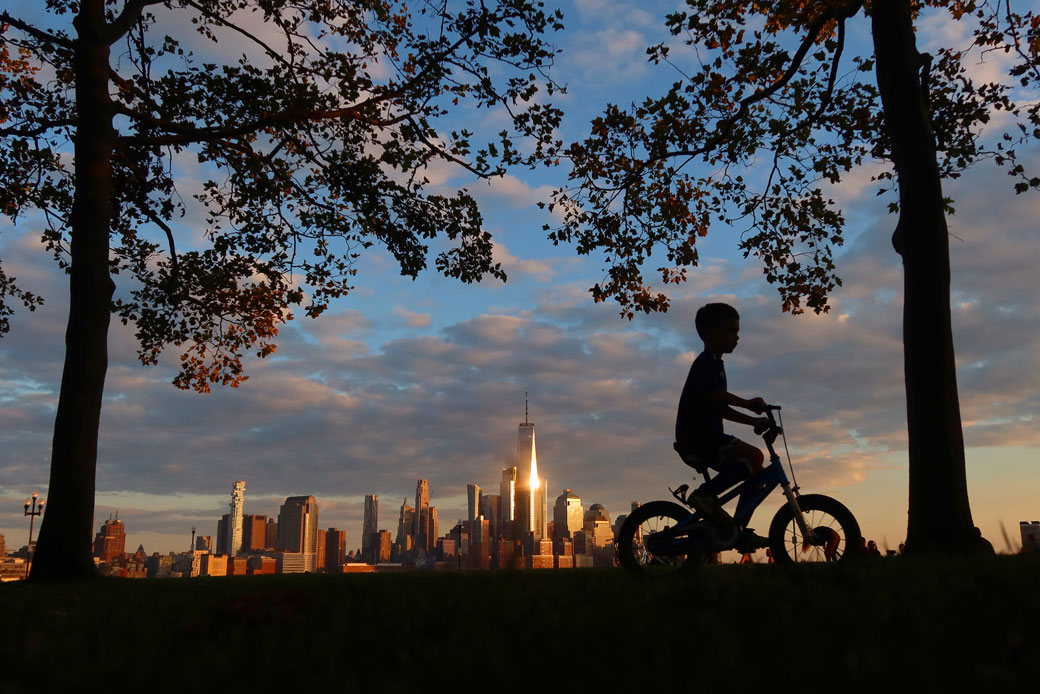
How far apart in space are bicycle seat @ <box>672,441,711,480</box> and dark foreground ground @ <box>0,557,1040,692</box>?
6.94ft

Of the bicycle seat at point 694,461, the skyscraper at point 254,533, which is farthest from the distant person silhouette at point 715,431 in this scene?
the skyscraper at point 254,533

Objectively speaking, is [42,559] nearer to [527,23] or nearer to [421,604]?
[421,604]

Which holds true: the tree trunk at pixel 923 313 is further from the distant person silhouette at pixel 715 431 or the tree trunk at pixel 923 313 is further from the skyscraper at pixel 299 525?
the skyscraper at pixel 299 525

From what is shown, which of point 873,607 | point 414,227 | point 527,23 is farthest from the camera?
point 414,227

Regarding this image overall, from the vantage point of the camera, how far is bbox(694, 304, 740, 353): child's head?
7430 mm

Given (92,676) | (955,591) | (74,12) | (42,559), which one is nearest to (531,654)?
(92,676)

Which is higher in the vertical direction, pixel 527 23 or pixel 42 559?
pixel 527 23

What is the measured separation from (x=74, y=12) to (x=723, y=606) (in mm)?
17105

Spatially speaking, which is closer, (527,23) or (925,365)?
(925,365)

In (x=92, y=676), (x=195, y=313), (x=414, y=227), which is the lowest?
(x=92, y=676)

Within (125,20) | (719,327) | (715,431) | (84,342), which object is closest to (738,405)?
(715,431)

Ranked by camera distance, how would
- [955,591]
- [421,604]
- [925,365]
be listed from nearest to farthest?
[955,591] → [421,604] → [925,365]

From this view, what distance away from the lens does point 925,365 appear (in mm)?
9102

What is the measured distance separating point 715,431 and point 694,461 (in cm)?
34
